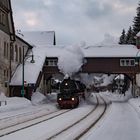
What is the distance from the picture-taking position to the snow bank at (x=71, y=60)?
2462 inches

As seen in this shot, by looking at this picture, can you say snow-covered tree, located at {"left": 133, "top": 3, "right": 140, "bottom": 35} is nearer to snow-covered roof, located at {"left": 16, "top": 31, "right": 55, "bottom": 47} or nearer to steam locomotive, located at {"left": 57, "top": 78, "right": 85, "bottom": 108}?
snow-covered roof, located at {"left": 16, "top": 31, "right": 55, "bottom": 47}

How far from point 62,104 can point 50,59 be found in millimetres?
21975

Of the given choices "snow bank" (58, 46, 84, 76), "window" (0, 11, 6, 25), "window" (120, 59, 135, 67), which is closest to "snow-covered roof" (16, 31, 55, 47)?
"snow bank" (58, 46, 84, 76)

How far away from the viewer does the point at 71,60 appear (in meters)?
62.8

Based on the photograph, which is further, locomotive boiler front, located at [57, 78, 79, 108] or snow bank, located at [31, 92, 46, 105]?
snow bank, located at [31, 92, 46, 105]

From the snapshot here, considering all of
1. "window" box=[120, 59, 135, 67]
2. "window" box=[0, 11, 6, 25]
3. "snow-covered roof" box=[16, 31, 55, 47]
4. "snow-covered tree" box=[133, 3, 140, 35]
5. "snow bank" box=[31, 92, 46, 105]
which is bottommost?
"snow bank" box=[31, 92, 46, 105]

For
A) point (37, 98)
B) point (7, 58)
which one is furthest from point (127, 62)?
point (7, 58)

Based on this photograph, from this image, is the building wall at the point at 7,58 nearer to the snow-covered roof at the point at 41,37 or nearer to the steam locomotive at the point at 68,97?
the steam locomotive at the point at 68,97

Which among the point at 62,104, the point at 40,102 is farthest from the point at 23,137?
the point at 40,102

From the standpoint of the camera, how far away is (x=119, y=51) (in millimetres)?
69000

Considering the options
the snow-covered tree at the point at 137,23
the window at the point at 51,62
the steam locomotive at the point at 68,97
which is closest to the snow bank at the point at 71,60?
the window at the point at 51,62

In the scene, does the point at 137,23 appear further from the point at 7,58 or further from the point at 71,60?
the point at 7,58

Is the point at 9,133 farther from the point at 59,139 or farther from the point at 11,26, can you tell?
the point at 11,26

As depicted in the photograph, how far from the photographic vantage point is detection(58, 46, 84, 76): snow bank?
6253 centimetres
